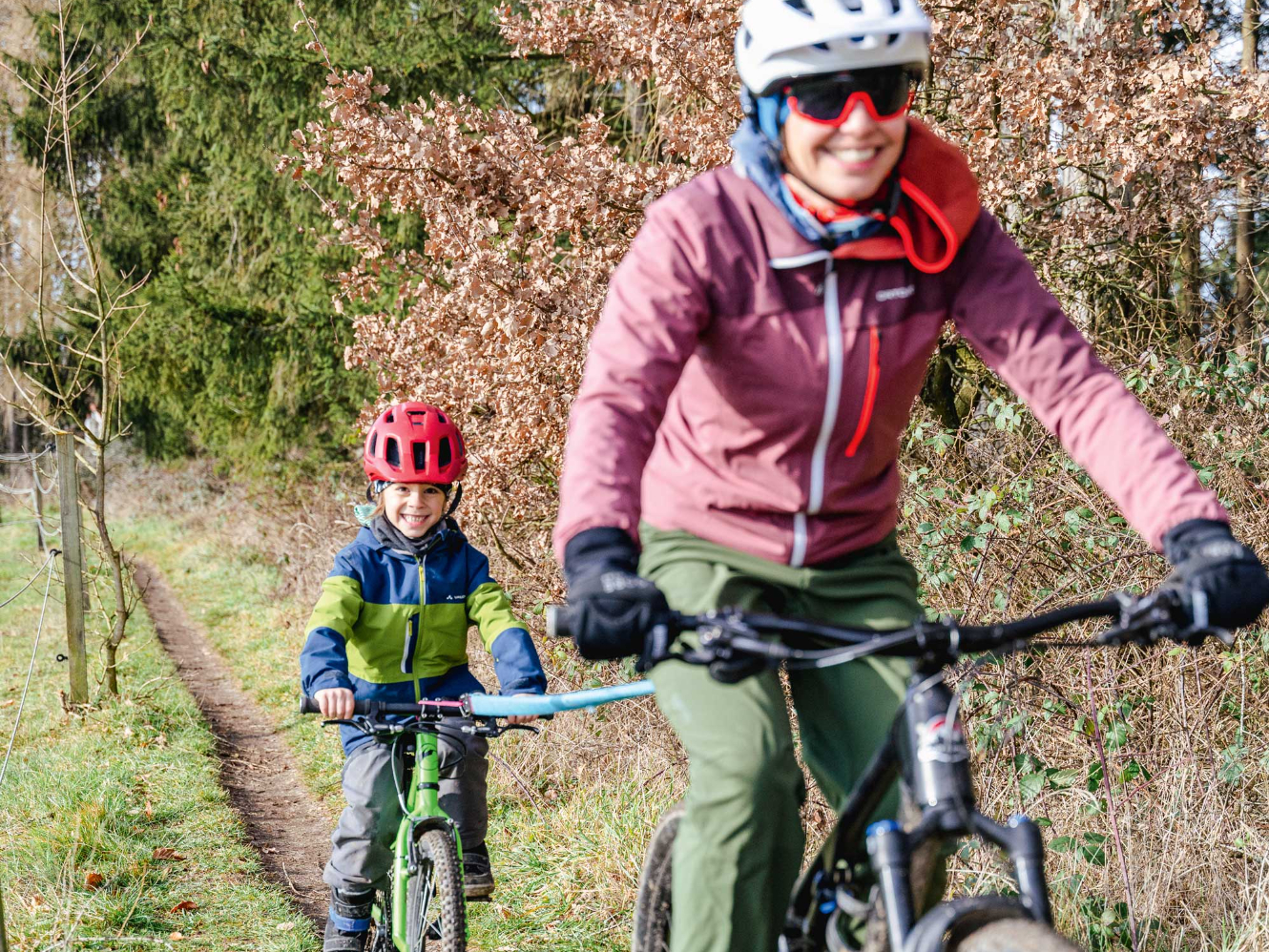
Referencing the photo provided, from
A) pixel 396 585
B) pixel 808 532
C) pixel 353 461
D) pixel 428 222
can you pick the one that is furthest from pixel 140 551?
pixel 808 532

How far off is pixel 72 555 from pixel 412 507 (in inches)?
208

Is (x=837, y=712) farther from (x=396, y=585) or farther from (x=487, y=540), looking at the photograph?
(x=487, y=540)

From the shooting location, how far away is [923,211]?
257 cm

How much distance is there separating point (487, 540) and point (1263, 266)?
4.81 meters

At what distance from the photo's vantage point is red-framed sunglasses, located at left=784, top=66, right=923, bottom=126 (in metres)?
2.47

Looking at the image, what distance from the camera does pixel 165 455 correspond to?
66.2 feet

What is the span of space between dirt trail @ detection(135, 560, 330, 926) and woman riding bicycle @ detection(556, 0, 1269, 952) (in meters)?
3.63

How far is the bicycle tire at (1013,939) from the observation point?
186 centimetres

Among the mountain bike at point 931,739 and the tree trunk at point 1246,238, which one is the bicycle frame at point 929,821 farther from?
the tree trunk at point 1246,238

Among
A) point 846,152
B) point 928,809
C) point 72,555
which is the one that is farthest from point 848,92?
point 72,555

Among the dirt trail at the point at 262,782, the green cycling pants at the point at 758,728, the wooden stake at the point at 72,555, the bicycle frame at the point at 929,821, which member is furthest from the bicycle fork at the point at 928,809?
the wooden stake at the point at 72,555

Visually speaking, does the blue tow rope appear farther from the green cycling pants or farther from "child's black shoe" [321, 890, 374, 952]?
"child's black shoe" [321, 890, 374, 952]

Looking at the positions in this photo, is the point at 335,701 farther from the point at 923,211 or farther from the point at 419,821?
the point at 923,211

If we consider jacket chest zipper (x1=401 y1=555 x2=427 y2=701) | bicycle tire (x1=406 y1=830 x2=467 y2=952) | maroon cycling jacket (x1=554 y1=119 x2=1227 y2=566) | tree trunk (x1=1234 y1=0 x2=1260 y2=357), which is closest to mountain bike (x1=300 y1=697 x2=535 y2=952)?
bicycle tire (x1=406 y1=830 x2=467 y2=952)
